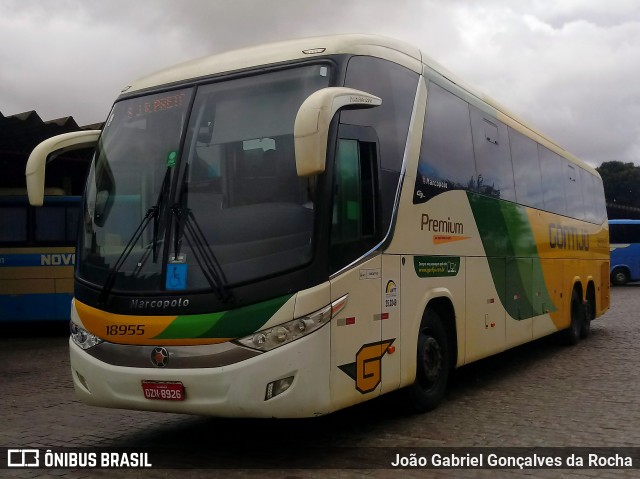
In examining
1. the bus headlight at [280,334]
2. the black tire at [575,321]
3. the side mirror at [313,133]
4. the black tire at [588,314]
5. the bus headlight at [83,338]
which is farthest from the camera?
the black tire at [588,314]

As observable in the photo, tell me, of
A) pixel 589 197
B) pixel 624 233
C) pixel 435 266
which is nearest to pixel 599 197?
pixel 589 197

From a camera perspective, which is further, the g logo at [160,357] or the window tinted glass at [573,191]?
the window tinted glass at [573,191]

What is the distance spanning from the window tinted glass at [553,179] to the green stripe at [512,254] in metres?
1.48

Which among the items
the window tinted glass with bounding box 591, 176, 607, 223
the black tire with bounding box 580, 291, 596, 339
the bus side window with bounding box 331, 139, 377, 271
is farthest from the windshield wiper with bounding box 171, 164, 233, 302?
the window tinted glass with bounding box 591, 176, 607, 223

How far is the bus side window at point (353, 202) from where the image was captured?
6.06 meters

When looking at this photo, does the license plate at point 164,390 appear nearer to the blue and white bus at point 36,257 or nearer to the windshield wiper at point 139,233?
the windshield wiper at point 139,233

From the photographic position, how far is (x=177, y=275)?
598 centimetres

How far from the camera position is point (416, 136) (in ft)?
24.6

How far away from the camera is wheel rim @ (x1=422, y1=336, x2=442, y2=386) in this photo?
7578mm

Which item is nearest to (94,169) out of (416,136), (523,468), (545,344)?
(416,136)

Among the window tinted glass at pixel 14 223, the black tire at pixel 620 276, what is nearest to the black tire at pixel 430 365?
the window tinted glass at pixel 14 223

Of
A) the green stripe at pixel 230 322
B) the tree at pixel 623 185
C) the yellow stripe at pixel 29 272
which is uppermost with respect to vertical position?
the tree at pixel 623 185

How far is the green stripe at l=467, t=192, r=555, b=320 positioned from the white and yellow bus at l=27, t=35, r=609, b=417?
1399 mm

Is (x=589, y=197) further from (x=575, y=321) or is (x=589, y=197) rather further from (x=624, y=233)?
(x=624, y=233)
